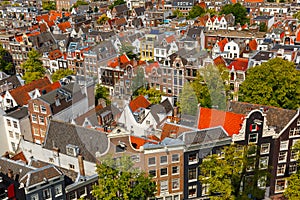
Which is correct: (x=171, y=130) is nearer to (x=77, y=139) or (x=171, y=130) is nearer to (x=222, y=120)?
(x=222, y=120)

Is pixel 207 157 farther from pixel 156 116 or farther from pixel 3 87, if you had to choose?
pixel 3 87

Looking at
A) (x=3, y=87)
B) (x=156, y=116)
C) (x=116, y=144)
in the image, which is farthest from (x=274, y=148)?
(x=3, y=87)

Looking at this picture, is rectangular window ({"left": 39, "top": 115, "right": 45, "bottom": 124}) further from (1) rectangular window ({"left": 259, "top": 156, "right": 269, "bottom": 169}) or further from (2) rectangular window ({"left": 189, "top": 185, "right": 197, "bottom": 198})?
(1) rectangular window ({"left": 259, "top": 156, "right": 269, "bottom": 169})

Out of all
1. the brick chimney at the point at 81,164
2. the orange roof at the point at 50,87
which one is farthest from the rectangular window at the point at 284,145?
the orange roof at the point at 50,87

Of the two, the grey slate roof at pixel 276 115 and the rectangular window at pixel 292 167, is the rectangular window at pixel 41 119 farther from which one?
the rectangular window at pixel 292 167

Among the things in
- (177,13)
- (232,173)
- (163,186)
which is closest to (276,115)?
(232,173)

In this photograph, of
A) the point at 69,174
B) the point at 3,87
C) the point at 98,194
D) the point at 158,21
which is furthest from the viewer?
the point at 158,21

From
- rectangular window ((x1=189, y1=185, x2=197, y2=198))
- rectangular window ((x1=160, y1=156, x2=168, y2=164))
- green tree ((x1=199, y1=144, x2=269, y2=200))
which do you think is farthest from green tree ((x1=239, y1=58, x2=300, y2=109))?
rectangular window ((x1=160, y1=156, x2=168, y2=164))
